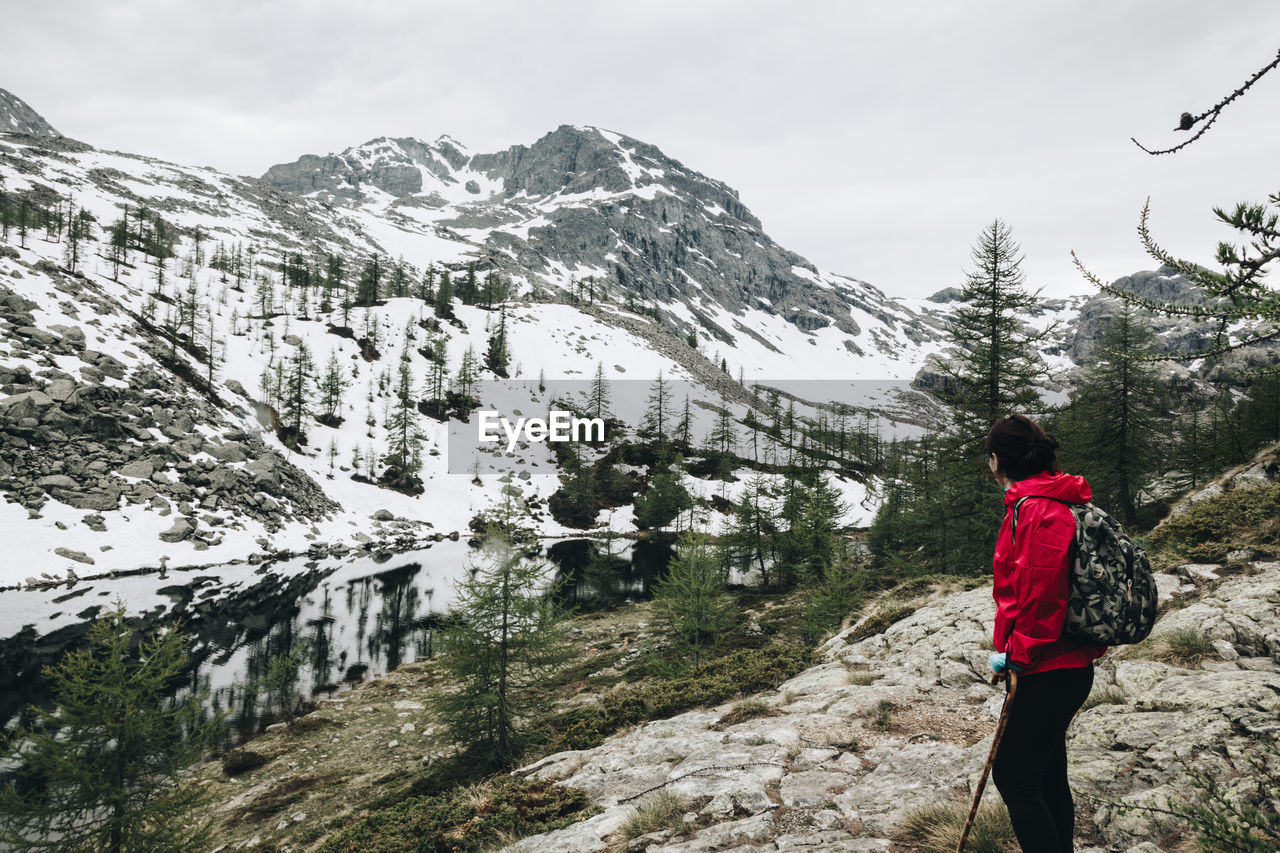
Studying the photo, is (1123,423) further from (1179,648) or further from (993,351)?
A: (1179,648)

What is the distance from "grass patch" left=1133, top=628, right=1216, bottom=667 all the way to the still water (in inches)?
510

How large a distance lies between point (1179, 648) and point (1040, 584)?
6.58m

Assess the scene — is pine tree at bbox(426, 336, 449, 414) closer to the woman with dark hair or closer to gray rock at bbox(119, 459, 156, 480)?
gray rock at bbox(119, 459, 156, 480)

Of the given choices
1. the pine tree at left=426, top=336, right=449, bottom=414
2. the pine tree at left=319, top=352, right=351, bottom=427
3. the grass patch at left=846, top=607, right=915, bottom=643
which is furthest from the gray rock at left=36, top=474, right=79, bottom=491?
the grass patch at left=846, top=607, right=915, bottom=643

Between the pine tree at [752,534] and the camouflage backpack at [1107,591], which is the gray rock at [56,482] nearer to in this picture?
the pine tree at [752,534]

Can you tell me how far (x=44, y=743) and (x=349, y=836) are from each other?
17.1 feet

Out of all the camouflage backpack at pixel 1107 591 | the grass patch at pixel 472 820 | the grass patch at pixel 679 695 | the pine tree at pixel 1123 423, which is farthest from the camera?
the pine tree at pixel 1123 423

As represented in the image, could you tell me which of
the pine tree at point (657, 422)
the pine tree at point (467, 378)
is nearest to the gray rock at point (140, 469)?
the pine tree at point (467, 378)

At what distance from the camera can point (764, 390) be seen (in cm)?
15912

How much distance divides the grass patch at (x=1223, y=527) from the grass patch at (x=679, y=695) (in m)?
8.21

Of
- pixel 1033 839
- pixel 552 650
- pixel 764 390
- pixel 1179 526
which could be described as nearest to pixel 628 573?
pixel 552 650

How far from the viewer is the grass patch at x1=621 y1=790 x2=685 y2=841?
5.78 m

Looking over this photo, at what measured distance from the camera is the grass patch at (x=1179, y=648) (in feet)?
22.2

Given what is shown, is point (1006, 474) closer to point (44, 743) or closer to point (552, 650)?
point (552, 650)
